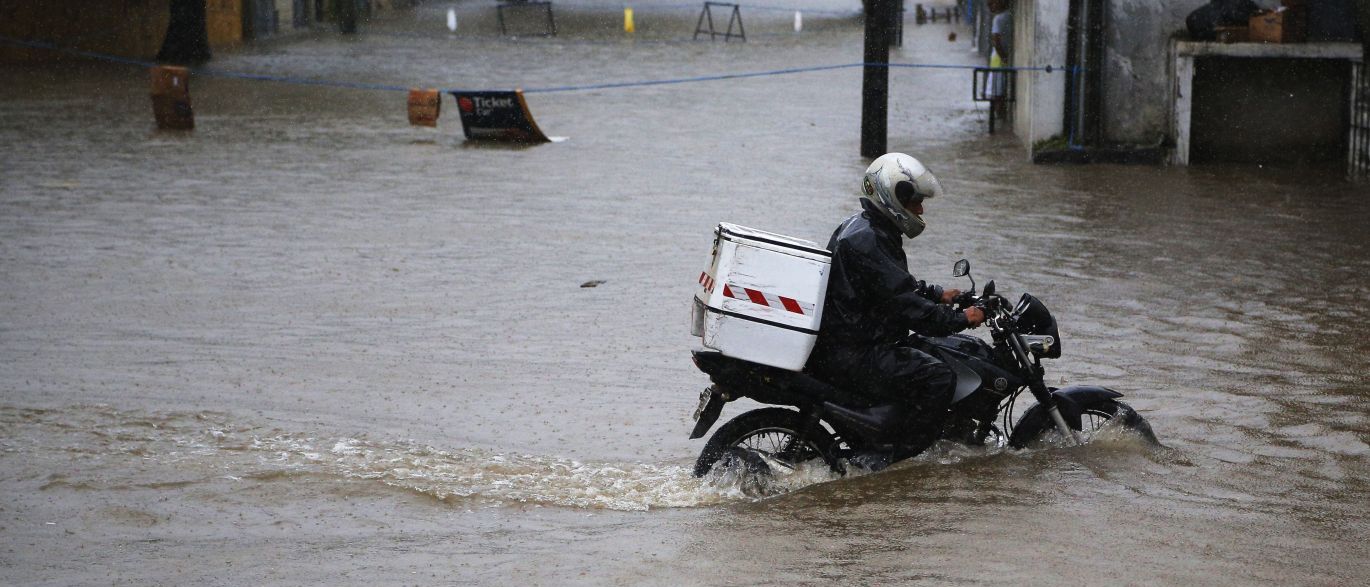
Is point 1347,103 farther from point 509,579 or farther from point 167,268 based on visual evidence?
point 509,579

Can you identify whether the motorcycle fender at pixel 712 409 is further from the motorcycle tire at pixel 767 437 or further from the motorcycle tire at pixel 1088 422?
the motorcycle tire at pixel 1088 422

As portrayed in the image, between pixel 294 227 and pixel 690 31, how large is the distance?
2954cm

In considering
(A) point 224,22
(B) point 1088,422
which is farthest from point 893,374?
(A) point 224,22

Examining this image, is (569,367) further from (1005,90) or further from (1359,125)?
(1005,90)

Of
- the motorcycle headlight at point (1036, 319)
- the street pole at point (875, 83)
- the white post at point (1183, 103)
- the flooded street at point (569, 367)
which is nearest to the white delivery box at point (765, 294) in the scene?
the flooded street at point (569, 367)

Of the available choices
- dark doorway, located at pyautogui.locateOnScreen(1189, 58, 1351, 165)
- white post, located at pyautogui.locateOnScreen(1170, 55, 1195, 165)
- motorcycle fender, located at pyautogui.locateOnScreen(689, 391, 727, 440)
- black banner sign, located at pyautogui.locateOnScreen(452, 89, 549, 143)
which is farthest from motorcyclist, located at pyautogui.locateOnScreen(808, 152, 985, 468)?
black banner sign, located at pyautogui.locateOnScreen(452, 89, 549, 143)

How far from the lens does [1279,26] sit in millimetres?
16031

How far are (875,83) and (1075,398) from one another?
1150 cm

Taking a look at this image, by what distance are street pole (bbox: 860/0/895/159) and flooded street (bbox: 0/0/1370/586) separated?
21.8 inches

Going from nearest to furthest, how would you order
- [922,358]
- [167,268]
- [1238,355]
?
[922,358], [1238,355], [167,268]

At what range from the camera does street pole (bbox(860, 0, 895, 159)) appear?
58.7ft

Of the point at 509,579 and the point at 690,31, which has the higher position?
the point at 690,31

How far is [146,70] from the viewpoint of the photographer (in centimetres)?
2983

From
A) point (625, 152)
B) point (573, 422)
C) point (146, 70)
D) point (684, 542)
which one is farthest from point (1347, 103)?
point (146, 70)
